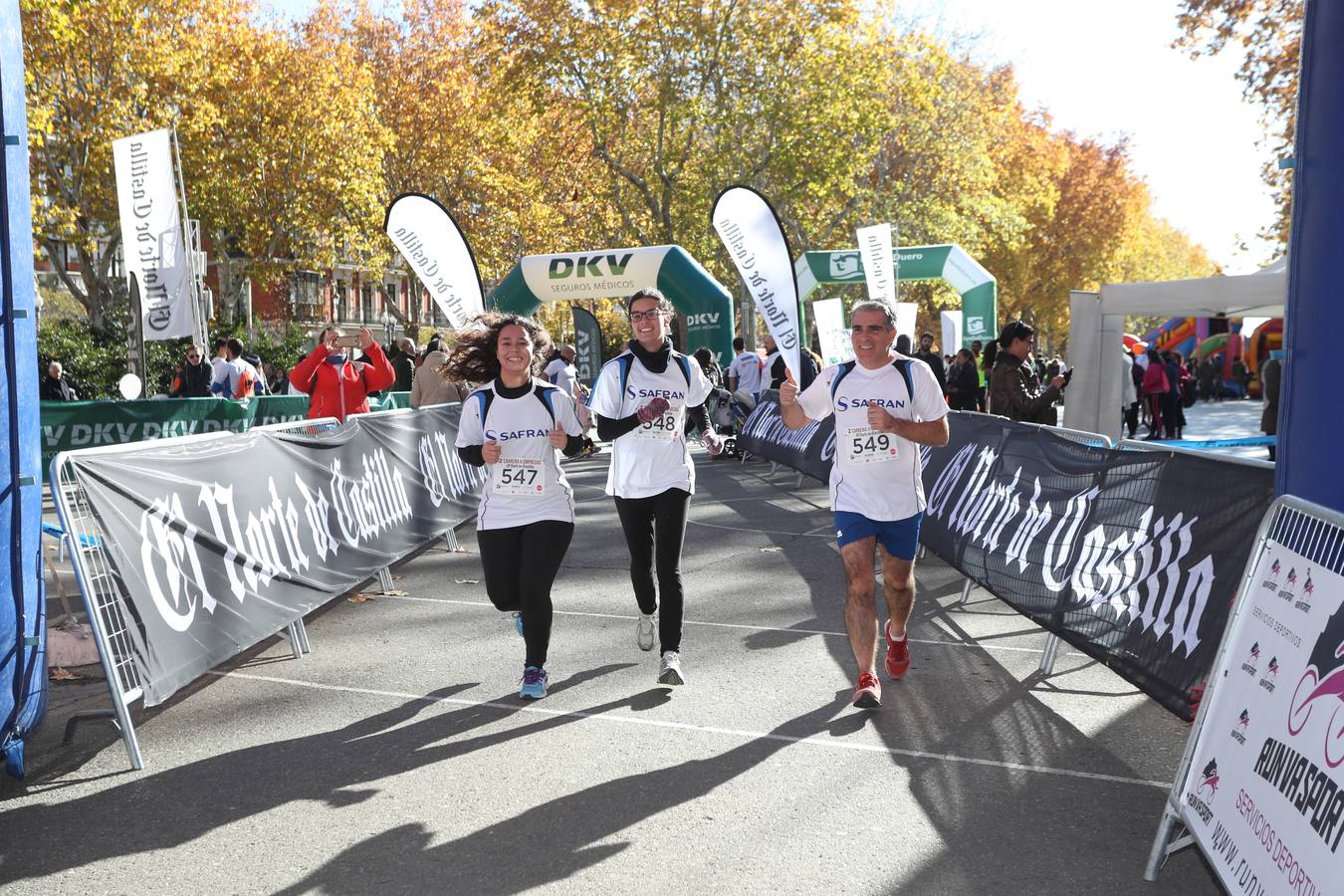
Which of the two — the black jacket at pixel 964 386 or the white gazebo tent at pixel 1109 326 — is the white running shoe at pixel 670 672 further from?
the black jacket at pixel 964 386

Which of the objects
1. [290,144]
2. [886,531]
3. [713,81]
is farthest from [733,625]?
[290,144]

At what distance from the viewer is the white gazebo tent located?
15.8m

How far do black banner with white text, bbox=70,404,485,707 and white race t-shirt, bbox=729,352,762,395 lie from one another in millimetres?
11338

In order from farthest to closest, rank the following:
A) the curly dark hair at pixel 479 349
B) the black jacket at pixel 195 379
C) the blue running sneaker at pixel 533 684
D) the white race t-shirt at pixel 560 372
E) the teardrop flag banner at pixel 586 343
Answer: the teardrop flag banner at pixel 586 343
the black jacket at pixel 195 379
the white race t-shirt at pixel 560 372
the curly dark hair at pixel 479 349
the blue running sneaker at pixel 533 684

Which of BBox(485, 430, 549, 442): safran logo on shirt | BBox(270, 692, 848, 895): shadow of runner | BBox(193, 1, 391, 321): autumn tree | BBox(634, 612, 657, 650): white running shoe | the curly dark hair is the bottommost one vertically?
BBox(270, 692, 848, 895): shadow of runner

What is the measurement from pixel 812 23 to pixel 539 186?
13937 millimetres

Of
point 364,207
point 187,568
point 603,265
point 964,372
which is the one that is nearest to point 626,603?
point 187,568

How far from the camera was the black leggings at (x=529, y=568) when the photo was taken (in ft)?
19.8

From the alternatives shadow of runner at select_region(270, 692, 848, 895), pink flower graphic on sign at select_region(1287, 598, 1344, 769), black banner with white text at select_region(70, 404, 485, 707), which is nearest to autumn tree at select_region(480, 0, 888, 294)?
black banner with white text at select_region(70, 404, 485, 707)

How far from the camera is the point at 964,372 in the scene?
64.3 feet

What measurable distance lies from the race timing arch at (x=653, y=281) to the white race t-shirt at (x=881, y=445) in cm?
1742

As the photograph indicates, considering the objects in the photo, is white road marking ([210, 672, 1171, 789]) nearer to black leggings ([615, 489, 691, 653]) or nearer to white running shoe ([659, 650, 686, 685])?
white running shoe ([659, 650, 686, 685])

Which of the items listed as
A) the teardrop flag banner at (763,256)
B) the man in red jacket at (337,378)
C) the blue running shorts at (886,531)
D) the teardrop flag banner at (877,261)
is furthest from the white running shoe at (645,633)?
the teardrop flag banner at (877,261)

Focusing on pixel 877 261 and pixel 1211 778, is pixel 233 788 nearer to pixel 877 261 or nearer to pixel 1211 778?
pixel 1211 778
